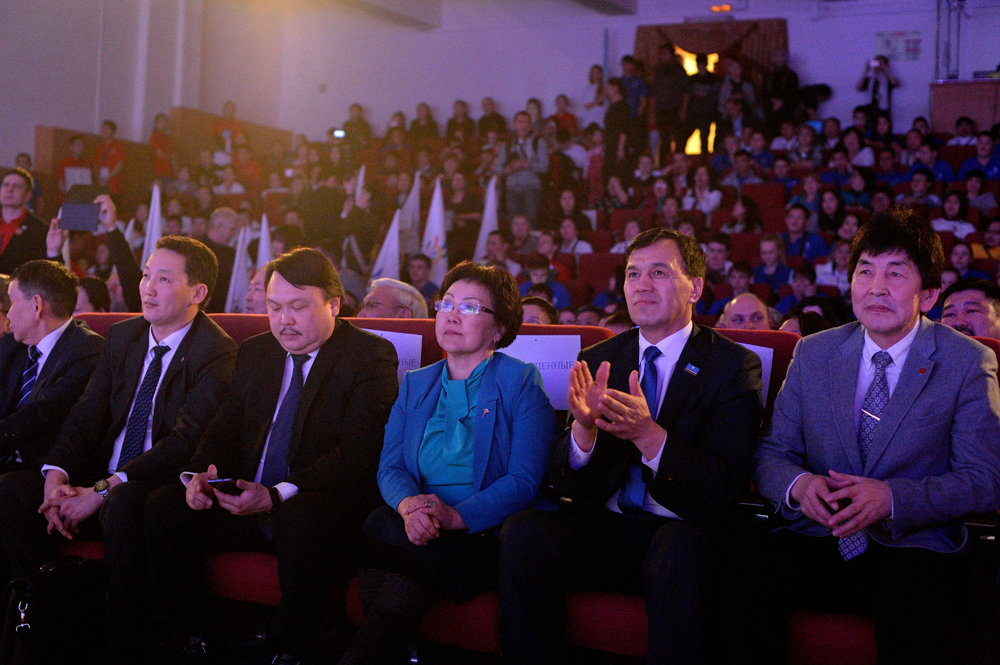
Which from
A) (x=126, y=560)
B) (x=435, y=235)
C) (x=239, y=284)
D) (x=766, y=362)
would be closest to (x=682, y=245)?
(x=766, y=362)

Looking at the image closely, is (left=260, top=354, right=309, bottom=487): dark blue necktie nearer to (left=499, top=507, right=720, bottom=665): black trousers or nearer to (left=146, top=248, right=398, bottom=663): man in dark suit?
(left=146, top=248, right=398, bottom=663): man in dark suit

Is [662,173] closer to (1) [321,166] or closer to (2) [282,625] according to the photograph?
(1) [321,166]

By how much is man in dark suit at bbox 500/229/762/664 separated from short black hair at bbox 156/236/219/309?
1307 mm

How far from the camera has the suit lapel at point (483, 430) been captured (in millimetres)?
2057

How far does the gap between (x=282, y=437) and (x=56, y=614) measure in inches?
27.7

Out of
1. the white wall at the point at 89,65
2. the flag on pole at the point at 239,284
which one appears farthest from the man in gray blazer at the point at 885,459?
the white wall at the point at 89,65

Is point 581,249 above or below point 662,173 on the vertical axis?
below

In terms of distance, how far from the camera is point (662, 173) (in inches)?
339

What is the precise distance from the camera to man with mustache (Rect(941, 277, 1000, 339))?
2.54 metres

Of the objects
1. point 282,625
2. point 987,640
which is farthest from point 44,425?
point 987,640

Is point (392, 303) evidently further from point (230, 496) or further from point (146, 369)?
point (230, 496)

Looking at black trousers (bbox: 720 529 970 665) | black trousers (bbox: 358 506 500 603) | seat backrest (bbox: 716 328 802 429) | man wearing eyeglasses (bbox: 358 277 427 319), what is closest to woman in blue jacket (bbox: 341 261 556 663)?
black trousers (bbox: 358 506 500 603)

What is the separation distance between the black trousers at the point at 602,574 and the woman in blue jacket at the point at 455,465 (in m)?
0.12

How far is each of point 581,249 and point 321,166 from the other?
181 inches
